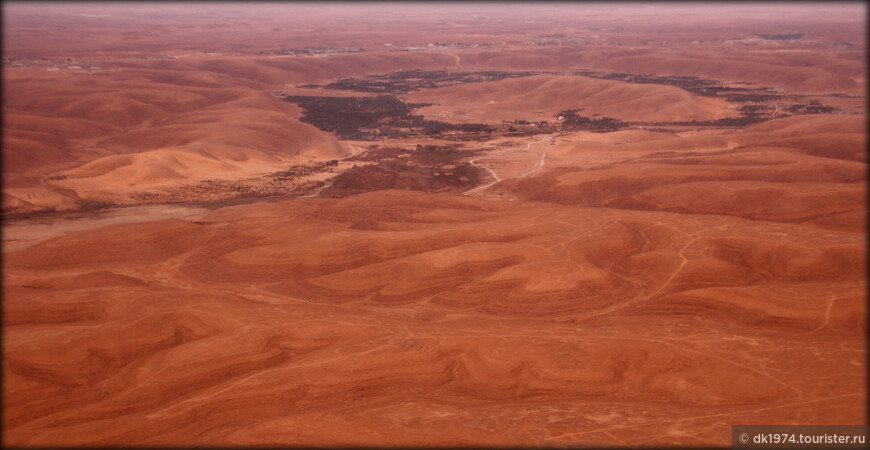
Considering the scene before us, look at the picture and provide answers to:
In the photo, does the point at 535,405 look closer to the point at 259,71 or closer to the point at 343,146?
the point at 343,146

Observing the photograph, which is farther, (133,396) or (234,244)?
(234,244)

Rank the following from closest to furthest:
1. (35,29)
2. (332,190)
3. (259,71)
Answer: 1. (332,190)
2. (259,71)
3. (35,29)

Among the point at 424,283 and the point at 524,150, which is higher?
the point at 524,150

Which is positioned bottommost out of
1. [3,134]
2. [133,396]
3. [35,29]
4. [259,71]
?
[133,396]

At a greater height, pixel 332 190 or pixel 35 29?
pixel 35 29

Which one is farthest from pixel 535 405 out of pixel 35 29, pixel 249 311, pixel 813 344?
pixel 35 29

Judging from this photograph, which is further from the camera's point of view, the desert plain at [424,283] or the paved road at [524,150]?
the paved road at [524,150]

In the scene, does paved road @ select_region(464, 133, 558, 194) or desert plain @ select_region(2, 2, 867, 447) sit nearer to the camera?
desert plain @ select_region(2, 2, 867, 447)

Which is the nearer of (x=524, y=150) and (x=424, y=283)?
(x=424, y=283)
